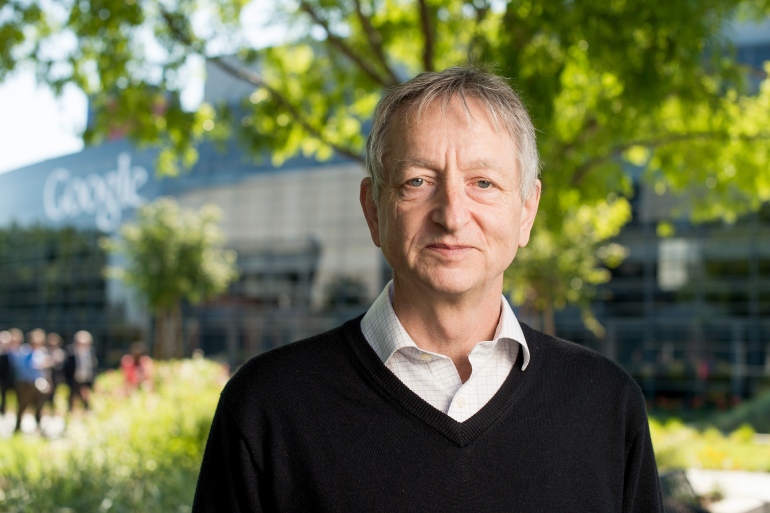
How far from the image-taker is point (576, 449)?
188cm

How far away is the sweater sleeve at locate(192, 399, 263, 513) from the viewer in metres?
1.80

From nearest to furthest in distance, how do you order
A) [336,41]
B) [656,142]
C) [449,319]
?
[449,319] → [336,41] → [656,142]

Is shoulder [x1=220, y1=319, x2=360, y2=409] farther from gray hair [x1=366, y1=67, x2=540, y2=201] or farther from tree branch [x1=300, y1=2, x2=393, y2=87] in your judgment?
tree branch [x1=300, y1=2, x2=393, y2=87]

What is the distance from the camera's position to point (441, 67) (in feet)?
26.5

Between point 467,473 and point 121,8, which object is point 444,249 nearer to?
point 467,473

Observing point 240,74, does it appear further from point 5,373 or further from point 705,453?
point 5,373

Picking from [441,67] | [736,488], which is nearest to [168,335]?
[736,488]

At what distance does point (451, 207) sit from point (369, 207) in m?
0.31

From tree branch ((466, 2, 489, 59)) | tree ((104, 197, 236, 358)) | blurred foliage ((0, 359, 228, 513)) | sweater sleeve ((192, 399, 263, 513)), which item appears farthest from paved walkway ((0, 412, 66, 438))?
sweater sleeve ((192, 399, 263, 513))

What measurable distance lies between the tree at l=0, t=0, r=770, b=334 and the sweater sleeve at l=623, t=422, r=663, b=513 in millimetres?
4022

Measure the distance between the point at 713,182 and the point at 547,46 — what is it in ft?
9.70

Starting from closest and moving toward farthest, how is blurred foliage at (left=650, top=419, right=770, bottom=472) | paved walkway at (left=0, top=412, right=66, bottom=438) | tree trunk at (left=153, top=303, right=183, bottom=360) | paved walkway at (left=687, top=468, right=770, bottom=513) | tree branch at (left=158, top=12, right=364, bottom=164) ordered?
1. tree branch at (left=158, top=12, right=364, bottom=164)
2. paved walkway at (left=687, top=468, right=770, bottom=513)
3. blurred foliage at (left=650, top=419, right=770, bottom=472)
4. paved walkway at (left=0, top=412, right=66, bottom=438)
5. tree trunk at (left=153, top=303, right=183, bottom=360)

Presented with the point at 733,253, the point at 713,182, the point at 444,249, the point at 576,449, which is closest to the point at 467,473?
the point at 576,449

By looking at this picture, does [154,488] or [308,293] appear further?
[308,293]
